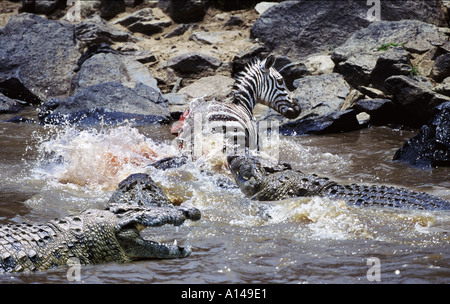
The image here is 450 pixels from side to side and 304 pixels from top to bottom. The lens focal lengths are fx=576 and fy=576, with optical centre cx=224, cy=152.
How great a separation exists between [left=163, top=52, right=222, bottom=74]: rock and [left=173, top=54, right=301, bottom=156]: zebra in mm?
5463

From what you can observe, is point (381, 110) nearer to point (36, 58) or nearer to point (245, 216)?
point (245, 216)

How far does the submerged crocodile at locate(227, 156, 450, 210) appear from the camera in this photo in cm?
537

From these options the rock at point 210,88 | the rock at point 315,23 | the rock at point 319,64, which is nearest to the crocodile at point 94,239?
the rock at point 210,88

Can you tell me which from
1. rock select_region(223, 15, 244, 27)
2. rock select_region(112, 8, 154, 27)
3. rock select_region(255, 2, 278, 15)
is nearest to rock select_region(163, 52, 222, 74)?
rock select_region(223, 15, 244, 27)

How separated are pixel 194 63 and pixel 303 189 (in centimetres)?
876

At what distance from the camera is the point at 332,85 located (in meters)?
11.5

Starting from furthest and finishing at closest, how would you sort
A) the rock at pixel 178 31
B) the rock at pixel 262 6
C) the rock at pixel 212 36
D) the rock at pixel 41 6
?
the rock at pixel 41 6
the rock at pixel 262 6
the rock at pixel 178 31
the rock at pixel 212 36

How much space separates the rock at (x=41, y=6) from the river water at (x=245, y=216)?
10.0 metres

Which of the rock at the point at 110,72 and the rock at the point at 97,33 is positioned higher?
the rock at the point at 97,33

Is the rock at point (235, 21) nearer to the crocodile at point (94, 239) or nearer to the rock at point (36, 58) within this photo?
the rock at point (36, 58)

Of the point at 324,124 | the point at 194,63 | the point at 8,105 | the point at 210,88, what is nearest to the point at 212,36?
the point at 194,63

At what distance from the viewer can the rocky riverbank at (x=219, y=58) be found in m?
10.8

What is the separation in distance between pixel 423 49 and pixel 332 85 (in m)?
2.41
